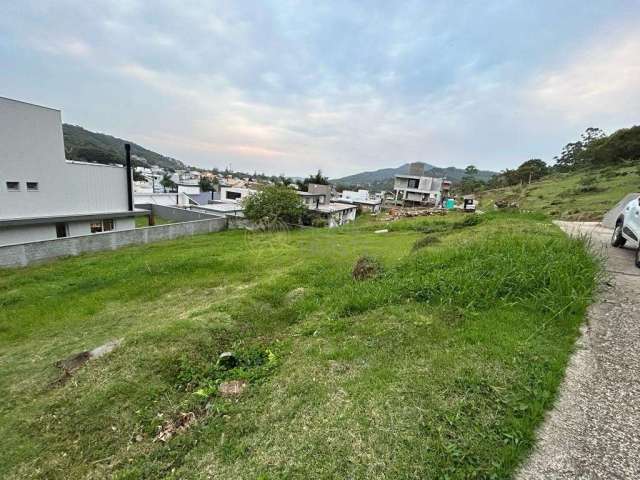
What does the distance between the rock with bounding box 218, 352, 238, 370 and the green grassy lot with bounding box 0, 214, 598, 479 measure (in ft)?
0.41

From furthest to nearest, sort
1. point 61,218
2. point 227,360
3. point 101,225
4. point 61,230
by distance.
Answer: point 101,225 → point 61,230 → point 61,218 → point 227,360

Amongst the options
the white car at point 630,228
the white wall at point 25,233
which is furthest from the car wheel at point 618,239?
the white wall at point 25,233

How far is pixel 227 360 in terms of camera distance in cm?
453

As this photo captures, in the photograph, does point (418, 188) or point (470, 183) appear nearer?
point (418, 188)

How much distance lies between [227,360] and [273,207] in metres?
21.0

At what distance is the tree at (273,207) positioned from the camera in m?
24.5

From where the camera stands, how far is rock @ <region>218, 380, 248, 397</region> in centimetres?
369

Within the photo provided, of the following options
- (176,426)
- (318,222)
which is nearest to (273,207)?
(318,222)

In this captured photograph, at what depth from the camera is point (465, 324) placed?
13.5 feet

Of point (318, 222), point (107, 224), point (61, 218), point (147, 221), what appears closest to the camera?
point (61, 218)

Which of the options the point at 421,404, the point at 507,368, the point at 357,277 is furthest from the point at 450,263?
the point at 421,404

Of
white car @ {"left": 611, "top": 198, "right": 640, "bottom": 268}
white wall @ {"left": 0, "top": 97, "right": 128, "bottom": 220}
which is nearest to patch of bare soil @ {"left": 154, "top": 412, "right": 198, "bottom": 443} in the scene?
white car @ {"left": 611, "top": 198, "right": 640, "bottom": 268}

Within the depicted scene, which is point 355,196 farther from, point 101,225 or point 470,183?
point 101,225

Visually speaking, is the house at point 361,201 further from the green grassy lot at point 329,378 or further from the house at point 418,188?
the green grassy lot at point 329,378
